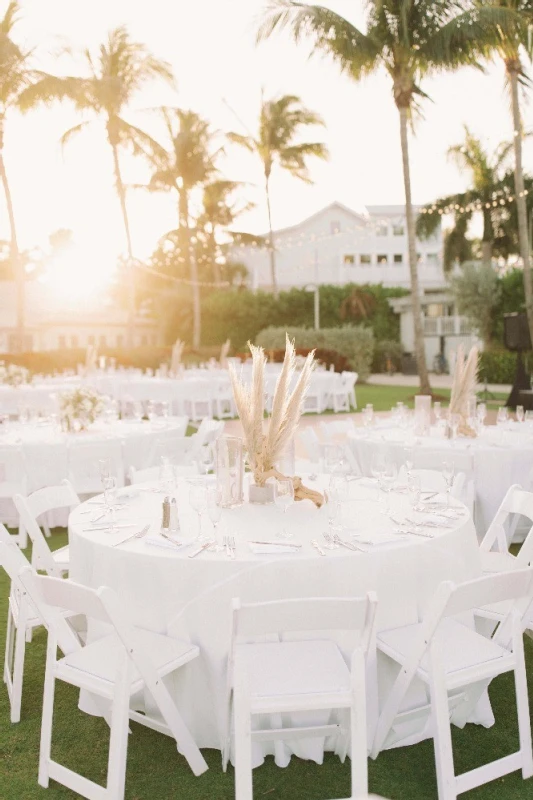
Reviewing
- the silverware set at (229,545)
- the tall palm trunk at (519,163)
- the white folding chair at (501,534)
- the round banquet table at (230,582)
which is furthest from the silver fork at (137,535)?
the tall palm trunk at (519,163)

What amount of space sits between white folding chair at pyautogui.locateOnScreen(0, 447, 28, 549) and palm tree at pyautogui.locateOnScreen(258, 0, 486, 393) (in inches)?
415

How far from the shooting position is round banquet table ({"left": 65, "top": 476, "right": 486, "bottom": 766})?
111 inches

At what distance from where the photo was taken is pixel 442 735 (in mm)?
2551

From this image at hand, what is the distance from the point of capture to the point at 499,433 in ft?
20.8

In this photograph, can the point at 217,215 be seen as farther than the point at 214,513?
Yes

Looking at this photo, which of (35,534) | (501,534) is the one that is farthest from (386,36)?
(35,534)

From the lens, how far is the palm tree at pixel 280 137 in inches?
1097

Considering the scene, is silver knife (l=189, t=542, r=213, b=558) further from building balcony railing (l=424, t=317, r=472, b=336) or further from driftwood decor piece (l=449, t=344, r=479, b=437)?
building balcony railing (l=424, t=317, r=472, b=336)

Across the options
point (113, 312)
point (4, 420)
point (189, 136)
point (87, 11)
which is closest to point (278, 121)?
point (189, 136)

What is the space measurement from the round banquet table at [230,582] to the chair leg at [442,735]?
368 mm

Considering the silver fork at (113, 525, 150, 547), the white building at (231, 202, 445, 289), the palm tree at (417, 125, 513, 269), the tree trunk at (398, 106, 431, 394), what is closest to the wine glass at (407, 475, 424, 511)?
the silver fork at (113, 525, 150, 547)

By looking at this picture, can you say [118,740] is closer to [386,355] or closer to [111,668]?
[111,668]

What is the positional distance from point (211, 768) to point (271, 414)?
1.58 metres

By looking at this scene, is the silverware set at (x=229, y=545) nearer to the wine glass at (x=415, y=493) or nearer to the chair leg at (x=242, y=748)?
the chair leg at (x=242, y=748)
